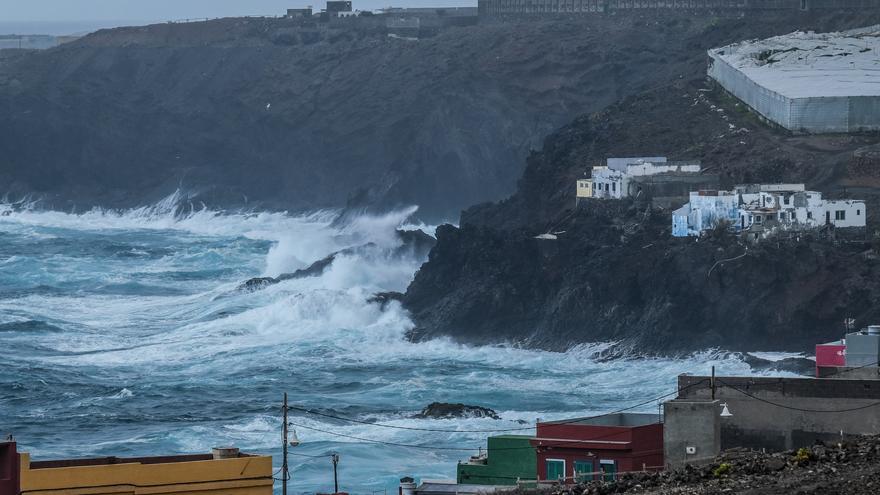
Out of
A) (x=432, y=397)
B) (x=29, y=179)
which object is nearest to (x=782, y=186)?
(x=432, y=397)

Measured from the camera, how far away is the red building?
3169 cm

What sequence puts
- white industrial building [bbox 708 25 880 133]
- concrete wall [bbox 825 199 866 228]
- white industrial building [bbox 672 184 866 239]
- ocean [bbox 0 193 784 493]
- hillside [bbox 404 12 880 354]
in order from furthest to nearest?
white industrial building [bbox 708 25 880 133]
concrete wall [bbox 825 199 866 228]
white industrial building [bbox 672 184 866 239]
hillside [bbox 404 12 880 354]
ocean [bbox 0 193 784 493]

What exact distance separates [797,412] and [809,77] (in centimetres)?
5935

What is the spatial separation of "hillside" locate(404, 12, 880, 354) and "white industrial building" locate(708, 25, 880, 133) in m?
0.89

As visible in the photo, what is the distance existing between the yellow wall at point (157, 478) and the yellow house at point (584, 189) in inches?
2028

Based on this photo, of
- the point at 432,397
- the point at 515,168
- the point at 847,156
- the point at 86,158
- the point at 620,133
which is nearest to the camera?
the point at 432,397

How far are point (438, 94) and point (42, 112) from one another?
105 feet

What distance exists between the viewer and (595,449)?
32.1 meters

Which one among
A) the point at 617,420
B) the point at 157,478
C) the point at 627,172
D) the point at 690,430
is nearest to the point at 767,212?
the point at 627,172

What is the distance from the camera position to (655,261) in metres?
69.3

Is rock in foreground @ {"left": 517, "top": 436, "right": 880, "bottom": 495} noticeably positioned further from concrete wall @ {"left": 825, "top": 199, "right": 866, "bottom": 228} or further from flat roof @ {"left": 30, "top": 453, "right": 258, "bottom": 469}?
concrete wall @ {"left": 825, "top": 199, "right": 866, "bottom": 228}

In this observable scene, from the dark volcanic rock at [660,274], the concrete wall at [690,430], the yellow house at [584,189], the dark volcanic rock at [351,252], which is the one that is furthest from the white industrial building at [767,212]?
the concrete wall at [690,430]

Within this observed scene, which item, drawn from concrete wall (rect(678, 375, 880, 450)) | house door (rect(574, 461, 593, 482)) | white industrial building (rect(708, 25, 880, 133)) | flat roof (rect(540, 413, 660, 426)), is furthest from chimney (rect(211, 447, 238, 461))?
white industrial building (rect(708, 25, 880, 133))

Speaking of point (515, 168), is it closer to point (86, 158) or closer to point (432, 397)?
point (86, 158)
